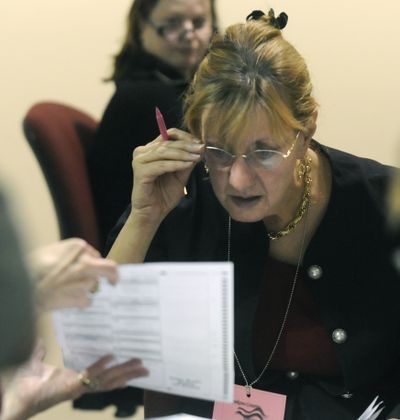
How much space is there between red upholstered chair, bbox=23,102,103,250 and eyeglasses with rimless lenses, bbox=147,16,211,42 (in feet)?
1.02

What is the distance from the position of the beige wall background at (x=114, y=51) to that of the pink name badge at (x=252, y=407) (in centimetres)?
60

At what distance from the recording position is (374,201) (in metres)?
1.11

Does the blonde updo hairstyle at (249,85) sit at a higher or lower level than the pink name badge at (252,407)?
Answer: higher

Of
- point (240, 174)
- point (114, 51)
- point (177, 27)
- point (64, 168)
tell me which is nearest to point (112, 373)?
point (240, 174)

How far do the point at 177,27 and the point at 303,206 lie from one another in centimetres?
58

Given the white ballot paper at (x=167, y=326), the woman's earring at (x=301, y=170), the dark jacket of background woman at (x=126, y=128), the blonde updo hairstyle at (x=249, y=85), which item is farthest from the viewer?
the dark jacket of background woman at (x=126, y=128)

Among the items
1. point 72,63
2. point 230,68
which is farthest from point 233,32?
point 72,63

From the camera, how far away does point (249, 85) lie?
976 millimetres

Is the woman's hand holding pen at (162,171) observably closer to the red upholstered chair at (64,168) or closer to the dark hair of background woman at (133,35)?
the red upholstered chair at (64,168)

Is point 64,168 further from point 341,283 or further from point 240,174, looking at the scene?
point 341,283

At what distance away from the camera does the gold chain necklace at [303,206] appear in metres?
1.12

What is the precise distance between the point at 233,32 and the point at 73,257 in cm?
45

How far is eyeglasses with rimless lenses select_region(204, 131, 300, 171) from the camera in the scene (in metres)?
1.00

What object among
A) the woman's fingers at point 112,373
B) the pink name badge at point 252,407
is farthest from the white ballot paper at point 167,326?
the pink name badge at point 252,407
